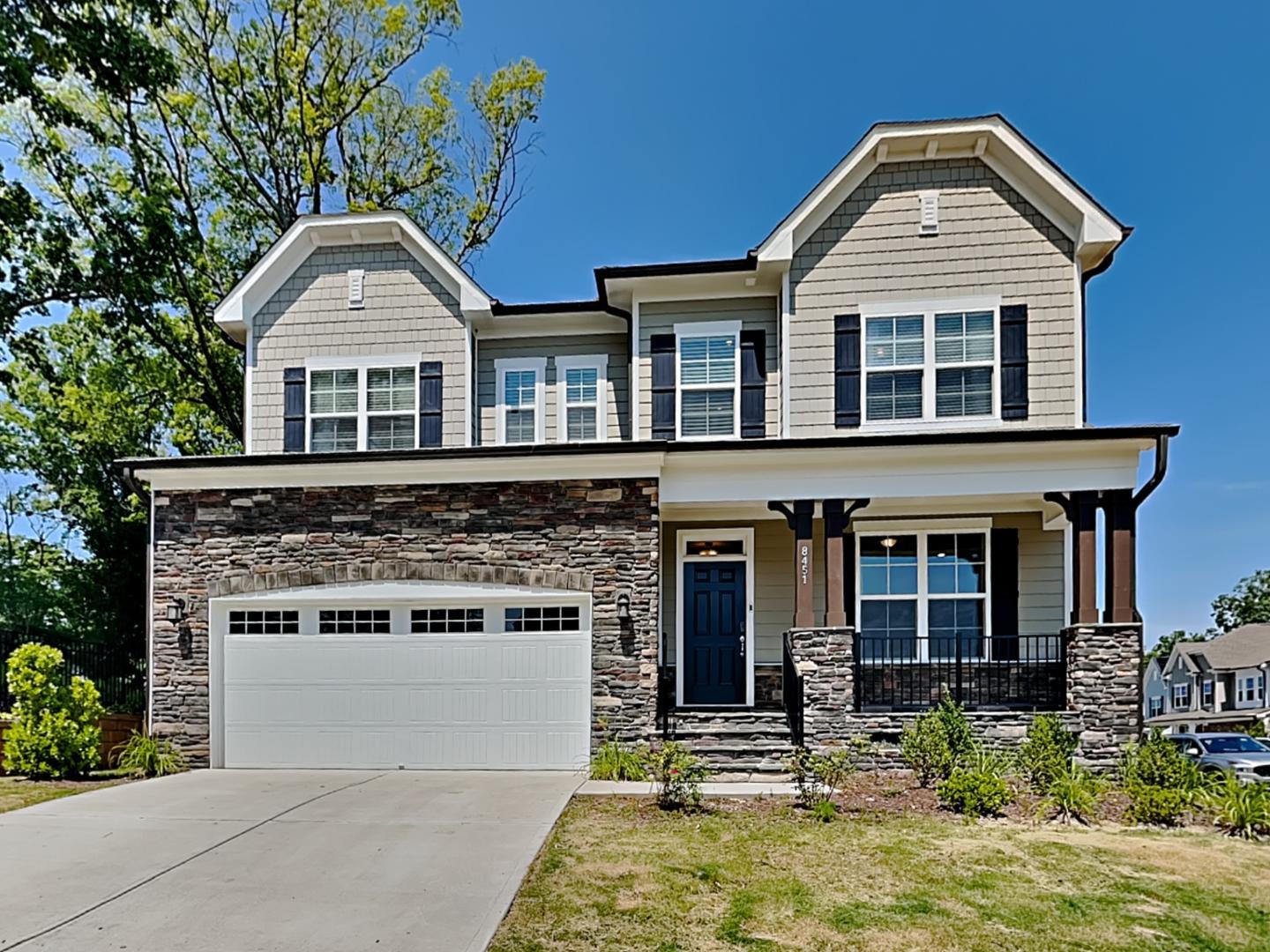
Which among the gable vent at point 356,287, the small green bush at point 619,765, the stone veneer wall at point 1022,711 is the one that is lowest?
the small green bush at point 619,765

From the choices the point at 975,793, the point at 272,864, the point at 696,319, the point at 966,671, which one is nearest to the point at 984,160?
the point at 696,319

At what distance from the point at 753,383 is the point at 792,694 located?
4.47 meters

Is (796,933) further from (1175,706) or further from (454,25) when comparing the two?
(1175,706)

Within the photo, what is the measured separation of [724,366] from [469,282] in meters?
4.11

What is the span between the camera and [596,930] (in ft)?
16.5

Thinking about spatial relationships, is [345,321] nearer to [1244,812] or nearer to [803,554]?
[803,554]

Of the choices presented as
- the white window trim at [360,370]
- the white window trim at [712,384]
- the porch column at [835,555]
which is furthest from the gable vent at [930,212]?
the white window trim at [360,370]

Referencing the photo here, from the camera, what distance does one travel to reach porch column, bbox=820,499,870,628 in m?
10.5

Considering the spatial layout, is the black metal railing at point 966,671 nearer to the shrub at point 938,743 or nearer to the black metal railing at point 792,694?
the black metal railing at point 792,694

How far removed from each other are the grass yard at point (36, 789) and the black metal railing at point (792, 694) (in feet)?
25.8

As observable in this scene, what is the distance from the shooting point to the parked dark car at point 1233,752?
54.2ft

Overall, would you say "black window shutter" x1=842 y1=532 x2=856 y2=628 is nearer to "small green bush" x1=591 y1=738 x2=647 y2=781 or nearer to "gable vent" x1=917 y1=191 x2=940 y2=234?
"small green bush" x1=591 y1=738 x2=647 y2=781

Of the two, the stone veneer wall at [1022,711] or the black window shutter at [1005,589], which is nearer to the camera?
the stone veneer wall at [1022,711]

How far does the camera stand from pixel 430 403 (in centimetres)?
1330
